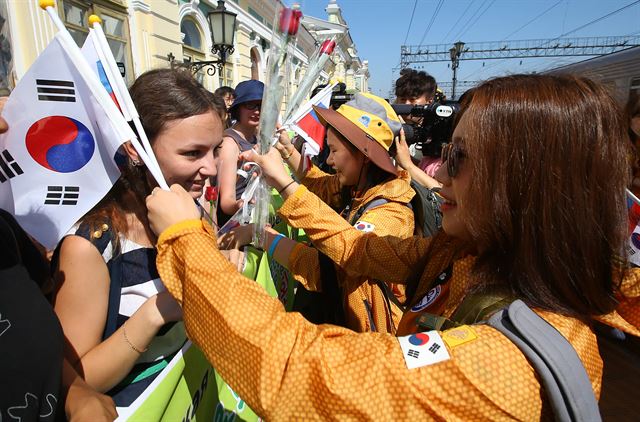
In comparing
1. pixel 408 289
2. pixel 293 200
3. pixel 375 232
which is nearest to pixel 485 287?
pixel 408 289

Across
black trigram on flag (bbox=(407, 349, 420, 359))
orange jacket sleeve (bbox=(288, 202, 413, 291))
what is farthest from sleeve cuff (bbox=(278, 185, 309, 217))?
black trigram on flag (bbox=(407, 349, 420, 359))

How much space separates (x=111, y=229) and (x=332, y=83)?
1.50 metres

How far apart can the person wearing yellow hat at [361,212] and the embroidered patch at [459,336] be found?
0.85 m

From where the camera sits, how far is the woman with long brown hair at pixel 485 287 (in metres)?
0.73

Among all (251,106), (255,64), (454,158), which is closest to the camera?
(454,158)

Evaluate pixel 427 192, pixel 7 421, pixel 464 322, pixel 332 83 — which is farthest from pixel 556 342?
pixel 332 83

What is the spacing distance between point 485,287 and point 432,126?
2317mm

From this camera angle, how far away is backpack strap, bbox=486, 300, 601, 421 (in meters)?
0.70

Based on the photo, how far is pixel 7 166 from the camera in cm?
111

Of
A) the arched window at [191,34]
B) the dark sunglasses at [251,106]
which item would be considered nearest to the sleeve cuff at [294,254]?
the dark sunglasses at [251,106]

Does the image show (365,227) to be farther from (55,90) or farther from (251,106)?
(251,106)

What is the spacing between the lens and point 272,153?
5.19 ft

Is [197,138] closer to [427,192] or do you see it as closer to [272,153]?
[272,153]

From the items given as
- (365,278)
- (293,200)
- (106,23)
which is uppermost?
(106,23)
